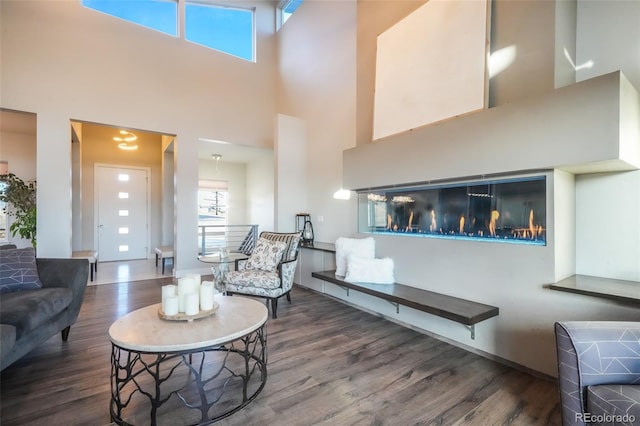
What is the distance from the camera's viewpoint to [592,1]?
2258 millimetres

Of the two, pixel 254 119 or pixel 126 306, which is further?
pixel 254 119

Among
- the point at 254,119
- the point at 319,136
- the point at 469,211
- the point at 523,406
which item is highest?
the point at 254,119

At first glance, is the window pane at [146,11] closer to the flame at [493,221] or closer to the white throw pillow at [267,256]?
the white throw pillow at [267,256]

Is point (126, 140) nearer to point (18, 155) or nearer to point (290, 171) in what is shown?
point (18, 155)

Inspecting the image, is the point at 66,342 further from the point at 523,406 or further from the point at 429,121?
the point at 429,121

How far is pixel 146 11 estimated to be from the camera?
17.4ft

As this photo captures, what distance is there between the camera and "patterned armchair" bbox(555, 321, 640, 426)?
4.47 ft

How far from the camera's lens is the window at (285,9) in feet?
20.3

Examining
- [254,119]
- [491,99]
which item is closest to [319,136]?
[254,119]

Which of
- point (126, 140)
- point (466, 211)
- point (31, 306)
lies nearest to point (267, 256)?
point (31, 306)

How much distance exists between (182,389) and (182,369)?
36 centimetres

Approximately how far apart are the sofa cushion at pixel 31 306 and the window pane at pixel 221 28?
516 cm

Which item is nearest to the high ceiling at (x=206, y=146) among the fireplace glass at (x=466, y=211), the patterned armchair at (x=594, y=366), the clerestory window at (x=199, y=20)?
the clerestory window at (x=199, y=20)

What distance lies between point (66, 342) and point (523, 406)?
3799 millimetres
